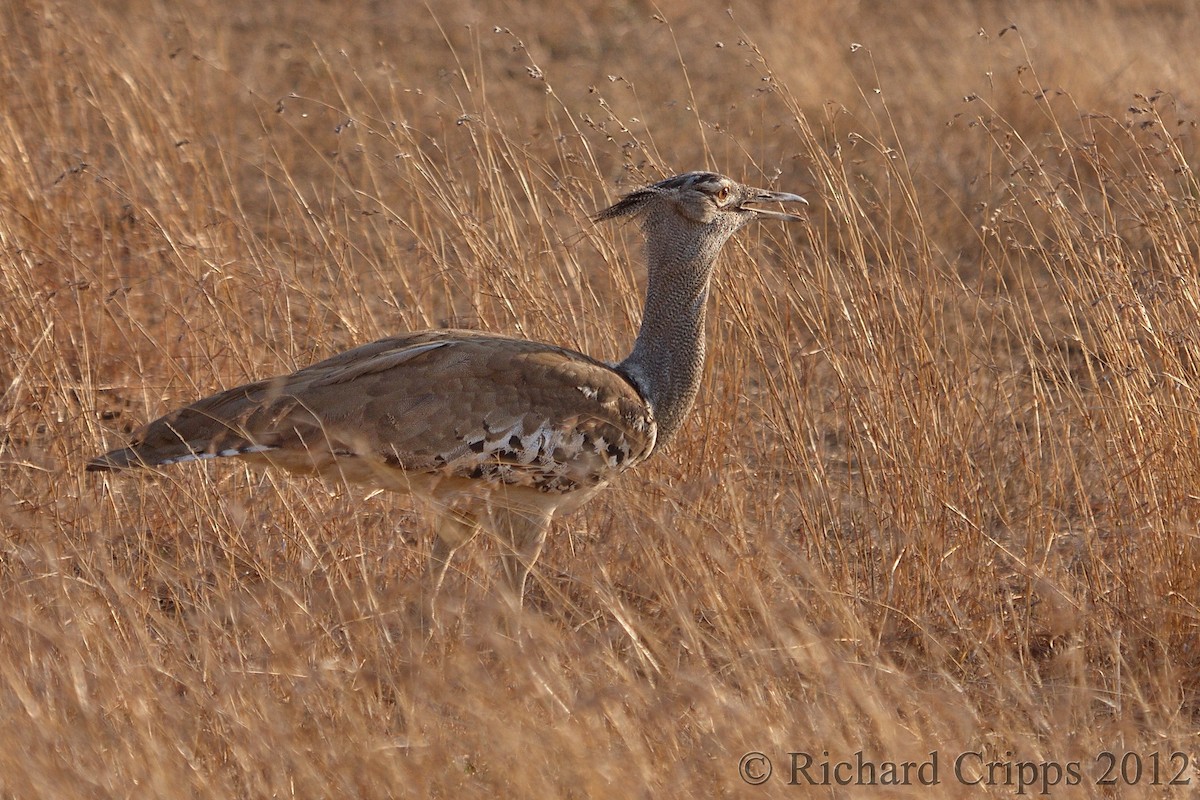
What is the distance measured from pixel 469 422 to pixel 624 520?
0.48 metres

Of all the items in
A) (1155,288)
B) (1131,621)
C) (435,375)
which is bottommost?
(1131,621)

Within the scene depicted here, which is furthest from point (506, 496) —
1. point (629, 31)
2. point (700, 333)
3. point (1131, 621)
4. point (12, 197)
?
point (629, 31)

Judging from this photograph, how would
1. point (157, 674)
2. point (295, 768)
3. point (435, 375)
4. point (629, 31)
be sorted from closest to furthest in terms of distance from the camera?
point (295, 768) < point (157, 674) < point (435, 375) < point (629, 31)

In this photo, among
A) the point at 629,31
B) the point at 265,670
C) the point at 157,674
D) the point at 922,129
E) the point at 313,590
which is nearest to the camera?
the point at 265,670

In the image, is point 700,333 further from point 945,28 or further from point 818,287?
point 945,28

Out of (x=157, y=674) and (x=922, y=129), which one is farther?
(x=922, y=129)

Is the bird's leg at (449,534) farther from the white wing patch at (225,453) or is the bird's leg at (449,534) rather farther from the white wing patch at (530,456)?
the white wing patch at (225,453)

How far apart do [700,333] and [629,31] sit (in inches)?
249

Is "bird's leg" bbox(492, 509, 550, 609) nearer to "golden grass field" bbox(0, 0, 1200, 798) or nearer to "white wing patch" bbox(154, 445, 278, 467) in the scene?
"golden grass field" bbox(0, 0, 1200, 798)

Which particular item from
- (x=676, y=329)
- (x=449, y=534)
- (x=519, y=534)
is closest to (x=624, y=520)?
(x=519, y=534)

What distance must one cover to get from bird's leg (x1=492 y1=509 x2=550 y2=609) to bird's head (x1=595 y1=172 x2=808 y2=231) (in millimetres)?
881

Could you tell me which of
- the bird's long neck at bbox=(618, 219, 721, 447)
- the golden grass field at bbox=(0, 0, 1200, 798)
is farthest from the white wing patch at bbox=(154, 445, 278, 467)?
the bird's long neck at bbox=(618, 219, 721, 447)

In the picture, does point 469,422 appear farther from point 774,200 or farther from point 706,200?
point 774,200

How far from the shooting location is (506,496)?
383 centimetres
